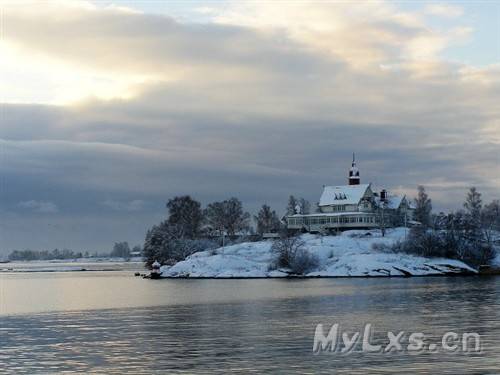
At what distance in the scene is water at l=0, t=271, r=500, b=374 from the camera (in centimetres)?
3894

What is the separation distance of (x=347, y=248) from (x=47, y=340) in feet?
384

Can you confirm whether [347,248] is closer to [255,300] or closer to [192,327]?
[255,300]

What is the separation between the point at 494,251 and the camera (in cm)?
16838

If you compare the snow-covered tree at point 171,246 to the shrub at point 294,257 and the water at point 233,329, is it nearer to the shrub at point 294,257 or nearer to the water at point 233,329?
the shrub at point 294,257

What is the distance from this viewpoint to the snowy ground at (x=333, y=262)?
495 ft

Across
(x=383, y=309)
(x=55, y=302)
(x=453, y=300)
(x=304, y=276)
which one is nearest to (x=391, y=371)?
(x=383, y=309)

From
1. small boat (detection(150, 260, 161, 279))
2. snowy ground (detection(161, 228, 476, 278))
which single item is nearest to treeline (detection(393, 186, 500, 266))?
snowy ground (detection(161, 228, 476, 278))

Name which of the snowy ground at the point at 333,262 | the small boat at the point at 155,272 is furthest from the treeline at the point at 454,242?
the small boat at the point at 155,272

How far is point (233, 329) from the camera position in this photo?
55.3 m

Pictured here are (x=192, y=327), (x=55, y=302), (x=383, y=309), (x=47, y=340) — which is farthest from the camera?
(x=55, y=302)

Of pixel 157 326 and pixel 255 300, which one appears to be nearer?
pixel 157 326

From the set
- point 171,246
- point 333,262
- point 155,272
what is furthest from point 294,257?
point 171,246

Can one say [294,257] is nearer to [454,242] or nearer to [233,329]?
[454,242]

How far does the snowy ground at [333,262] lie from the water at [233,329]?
5498cm
